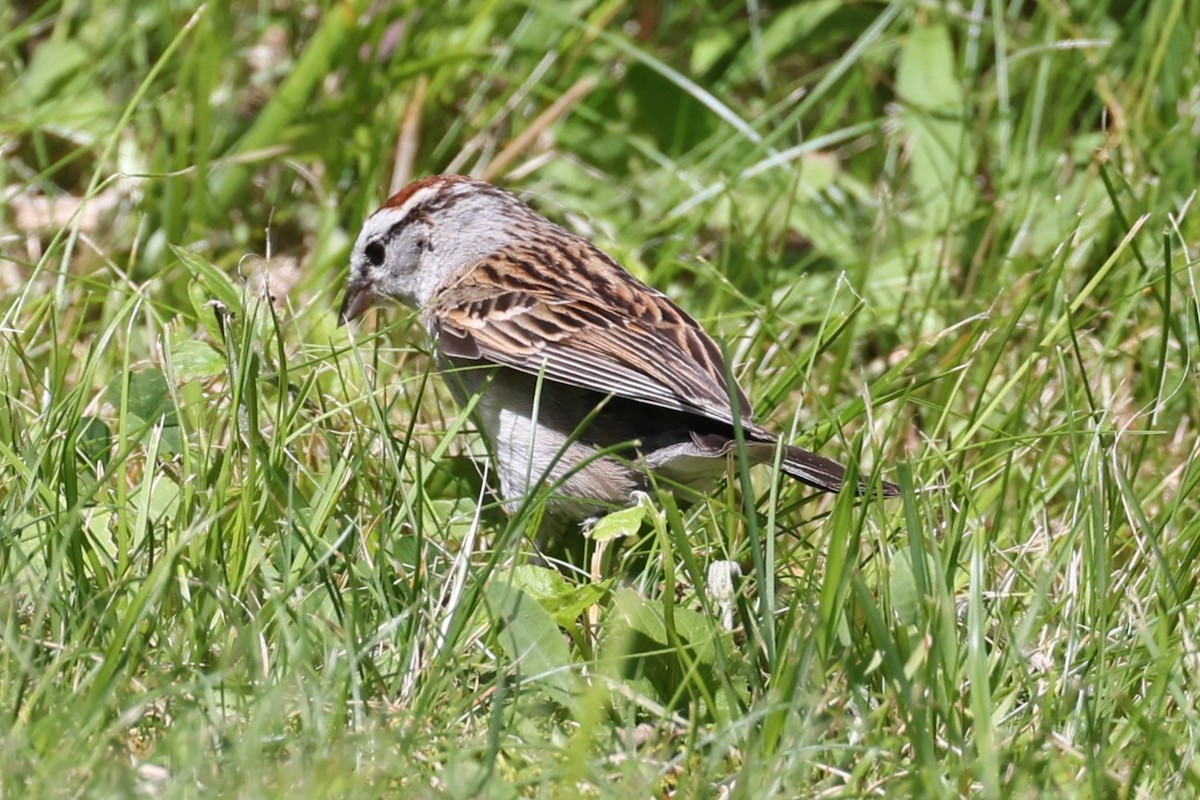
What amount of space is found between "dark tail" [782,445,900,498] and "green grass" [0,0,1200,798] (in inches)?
2.9

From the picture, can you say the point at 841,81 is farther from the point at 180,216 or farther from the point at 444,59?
the point at 180,216

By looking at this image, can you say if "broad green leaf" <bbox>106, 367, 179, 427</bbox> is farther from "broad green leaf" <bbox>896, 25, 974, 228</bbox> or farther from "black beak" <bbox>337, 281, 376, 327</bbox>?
"broad green leaf" <bbox>896, 25, 974, 228</bbox>

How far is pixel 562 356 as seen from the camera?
320 centimetres

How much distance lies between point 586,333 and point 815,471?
0.73 metres

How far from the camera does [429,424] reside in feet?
11.5

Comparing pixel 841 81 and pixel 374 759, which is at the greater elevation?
pixel 841 81

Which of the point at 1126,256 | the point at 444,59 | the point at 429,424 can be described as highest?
the point at 444,59

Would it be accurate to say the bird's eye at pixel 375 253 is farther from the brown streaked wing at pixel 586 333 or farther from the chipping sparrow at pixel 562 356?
the brown streaked wing at pixel 586 333

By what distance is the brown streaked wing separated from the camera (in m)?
3.07

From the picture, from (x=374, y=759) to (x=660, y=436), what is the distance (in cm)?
129

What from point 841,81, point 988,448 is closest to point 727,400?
point 988,448

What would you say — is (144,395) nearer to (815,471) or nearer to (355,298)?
(355,298)

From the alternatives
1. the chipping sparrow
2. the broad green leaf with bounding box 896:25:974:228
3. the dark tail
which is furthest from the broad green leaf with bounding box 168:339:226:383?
the broad green leaf with bounding box 896:25:974:228

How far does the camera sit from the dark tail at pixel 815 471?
2719 millimetres
